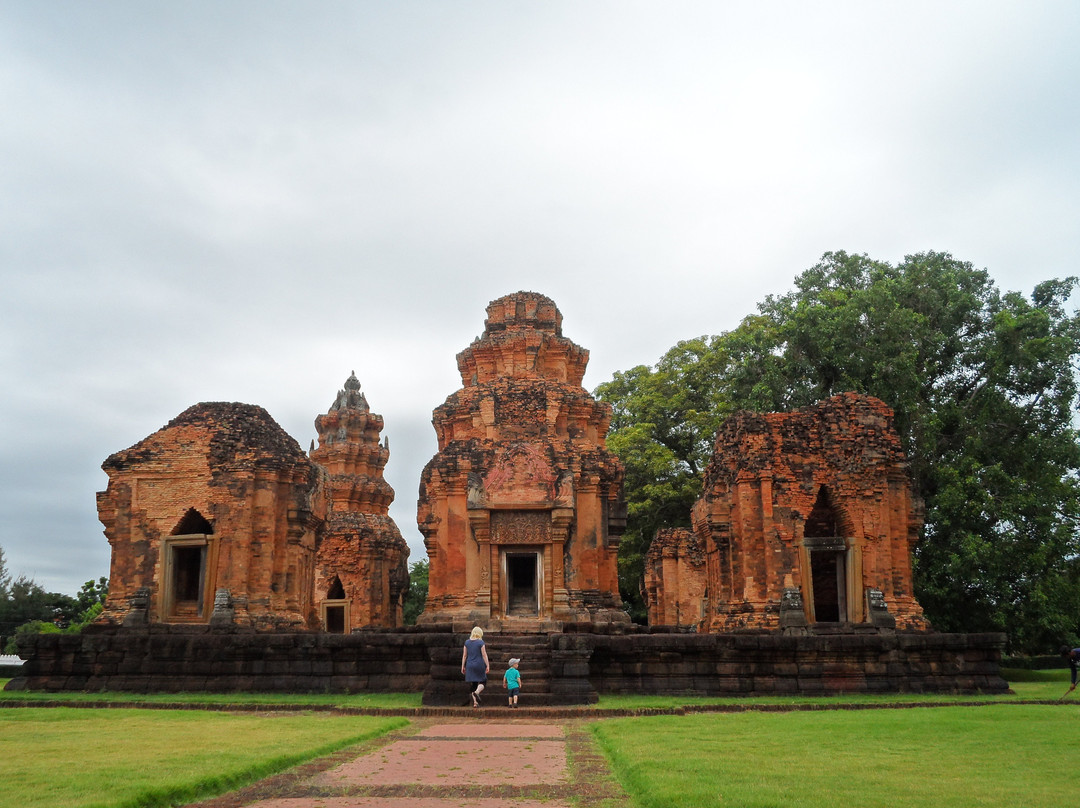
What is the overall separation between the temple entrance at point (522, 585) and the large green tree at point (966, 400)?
363 inches

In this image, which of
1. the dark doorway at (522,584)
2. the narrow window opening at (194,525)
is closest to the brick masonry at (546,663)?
the narrow window opening at (194,525)

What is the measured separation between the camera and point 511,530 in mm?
20312

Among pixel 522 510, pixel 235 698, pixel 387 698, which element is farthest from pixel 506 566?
pixel 235 698

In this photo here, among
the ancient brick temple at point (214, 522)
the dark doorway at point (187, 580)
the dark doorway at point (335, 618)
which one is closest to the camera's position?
the ancient brick temple at point (214, 522)

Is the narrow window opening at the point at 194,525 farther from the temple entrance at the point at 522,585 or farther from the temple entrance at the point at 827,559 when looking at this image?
the temple entrance at the point at 827,559

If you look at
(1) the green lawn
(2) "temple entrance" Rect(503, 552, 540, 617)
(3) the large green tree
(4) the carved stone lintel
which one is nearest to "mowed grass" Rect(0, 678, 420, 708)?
(1) the green lawn

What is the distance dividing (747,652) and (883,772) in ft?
26.5

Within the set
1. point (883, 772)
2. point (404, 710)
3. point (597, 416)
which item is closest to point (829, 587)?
point (597, 416)

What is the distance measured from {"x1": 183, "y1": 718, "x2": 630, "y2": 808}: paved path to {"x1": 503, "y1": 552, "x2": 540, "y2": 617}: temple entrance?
11.1 meters

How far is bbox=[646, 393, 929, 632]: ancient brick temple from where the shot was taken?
17078mm

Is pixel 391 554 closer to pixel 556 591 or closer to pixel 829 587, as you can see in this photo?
pixel 556 591

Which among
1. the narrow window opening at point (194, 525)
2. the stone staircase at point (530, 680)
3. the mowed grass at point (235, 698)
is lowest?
the mowed grass at point (235, 698)

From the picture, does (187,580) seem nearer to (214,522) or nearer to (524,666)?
(214,522)

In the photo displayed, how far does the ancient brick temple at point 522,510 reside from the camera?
19984 mm
